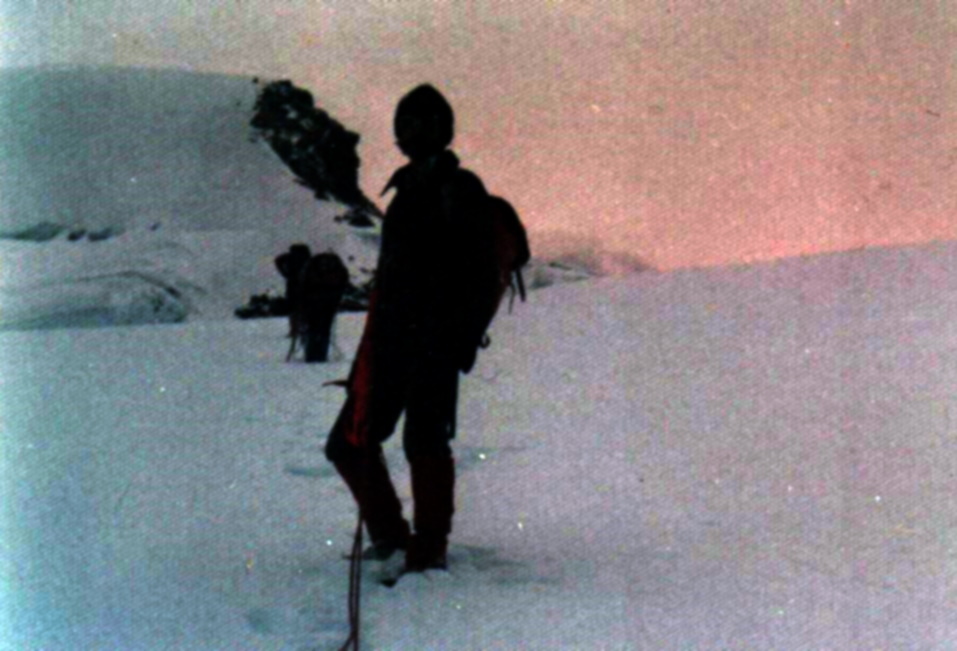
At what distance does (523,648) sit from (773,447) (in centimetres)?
207

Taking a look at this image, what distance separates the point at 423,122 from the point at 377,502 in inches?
Result: 38.1

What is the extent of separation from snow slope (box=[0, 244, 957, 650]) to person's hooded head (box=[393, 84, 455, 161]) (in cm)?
107

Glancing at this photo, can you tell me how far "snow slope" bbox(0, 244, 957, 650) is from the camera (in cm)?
250

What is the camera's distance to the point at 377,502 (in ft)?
9.02

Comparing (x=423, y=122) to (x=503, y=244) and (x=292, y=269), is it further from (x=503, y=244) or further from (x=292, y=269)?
(x=292, y=269)

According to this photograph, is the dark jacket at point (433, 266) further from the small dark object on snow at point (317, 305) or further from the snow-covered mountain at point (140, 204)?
the small dark object on snow at point (317, 305)

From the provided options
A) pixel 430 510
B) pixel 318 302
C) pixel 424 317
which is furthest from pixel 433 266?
pixel 318 302

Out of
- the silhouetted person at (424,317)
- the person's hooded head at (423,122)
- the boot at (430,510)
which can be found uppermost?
the person's hooded head at (423,122)

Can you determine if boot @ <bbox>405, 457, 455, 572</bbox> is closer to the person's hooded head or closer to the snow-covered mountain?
the person's hooded head

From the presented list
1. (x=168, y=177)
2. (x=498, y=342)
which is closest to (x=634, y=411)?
(x=498, y=342)

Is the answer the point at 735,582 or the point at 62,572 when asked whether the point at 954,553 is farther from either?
the point at 62,572

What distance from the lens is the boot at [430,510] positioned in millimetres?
2648

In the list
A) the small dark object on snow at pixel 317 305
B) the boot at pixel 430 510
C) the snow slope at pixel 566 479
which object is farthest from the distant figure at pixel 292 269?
the boot at pixel 430 510

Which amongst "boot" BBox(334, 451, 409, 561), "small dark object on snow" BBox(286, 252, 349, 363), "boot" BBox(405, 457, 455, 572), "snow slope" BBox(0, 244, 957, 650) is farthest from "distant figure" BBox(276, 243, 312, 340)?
"boot" BBox(405, 457, 455, 572)
